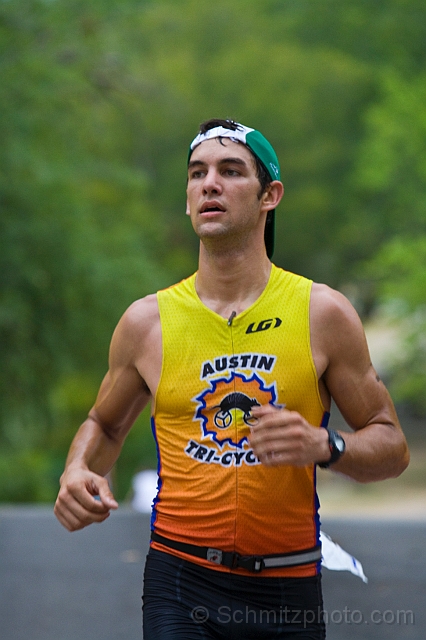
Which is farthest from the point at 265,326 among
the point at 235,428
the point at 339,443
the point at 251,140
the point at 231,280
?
the point at 251,140

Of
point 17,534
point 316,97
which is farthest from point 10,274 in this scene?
point 316,97

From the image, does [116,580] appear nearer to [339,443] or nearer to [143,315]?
[143,315]

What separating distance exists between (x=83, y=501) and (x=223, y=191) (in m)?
0.93

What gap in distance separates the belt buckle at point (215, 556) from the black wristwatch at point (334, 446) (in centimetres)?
40

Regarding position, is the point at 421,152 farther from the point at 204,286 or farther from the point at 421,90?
the point at 204,286

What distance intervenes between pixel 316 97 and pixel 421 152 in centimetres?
993

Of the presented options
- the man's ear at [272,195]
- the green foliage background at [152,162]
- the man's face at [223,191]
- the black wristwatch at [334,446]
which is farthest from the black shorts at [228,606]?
the green foliage background at [152,162]

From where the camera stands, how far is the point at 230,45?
30.4 meters

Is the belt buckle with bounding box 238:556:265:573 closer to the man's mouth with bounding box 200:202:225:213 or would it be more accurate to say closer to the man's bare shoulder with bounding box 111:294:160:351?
the man's bare shoulder with bounding box 111:294:160:351

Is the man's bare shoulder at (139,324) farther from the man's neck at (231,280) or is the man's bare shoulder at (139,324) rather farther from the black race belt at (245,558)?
the black race belt at (245,558)

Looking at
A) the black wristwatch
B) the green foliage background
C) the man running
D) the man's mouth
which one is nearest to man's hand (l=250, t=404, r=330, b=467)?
the black wristwatch

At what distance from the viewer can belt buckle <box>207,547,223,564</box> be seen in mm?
2513

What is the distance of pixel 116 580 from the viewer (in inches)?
206

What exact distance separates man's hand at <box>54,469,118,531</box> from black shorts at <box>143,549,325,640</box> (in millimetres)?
290
